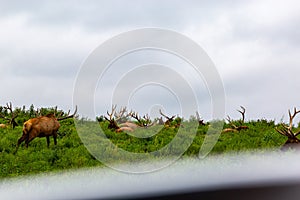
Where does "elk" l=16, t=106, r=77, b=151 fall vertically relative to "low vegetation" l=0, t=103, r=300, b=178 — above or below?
above

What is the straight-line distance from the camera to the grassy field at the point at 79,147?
6637mm

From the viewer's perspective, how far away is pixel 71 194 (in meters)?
5.44

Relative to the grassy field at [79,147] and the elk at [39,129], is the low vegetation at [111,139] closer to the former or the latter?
the grassy field at [79,147]

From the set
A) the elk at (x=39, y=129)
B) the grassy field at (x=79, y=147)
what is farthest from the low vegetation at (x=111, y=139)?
the elk at (x=39, y=129)

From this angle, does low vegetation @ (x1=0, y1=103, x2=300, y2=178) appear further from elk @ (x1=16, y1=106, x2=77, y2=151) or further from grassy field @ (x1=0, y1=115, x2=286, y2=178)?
elk @ (x1=16, y1=106, x2=77, y2=151)

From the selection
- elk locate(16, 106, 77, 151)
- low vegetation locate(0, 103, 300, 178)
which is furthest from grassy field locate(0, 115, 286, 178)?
elk locate(16, 106, 77, 151)

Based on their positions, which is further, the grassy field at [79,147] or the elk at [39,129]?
the elk at [39,129]

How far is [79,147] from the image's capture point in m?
7.55

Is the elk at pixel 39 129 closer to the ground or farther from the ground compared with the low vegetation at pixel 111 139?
farther from the ground

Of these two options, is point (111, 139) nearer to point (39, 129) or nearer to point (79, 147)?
point (79, 147)

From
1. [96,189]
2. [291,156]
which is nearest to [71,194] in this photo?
[96,189]

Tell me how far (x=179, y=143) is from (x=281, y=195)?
2.46 meters

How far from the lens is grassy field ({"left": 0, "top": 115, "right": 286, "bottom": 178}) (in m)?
6.64

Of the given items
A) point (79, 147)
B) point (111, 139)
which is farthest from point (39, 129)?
point (111, 139)
